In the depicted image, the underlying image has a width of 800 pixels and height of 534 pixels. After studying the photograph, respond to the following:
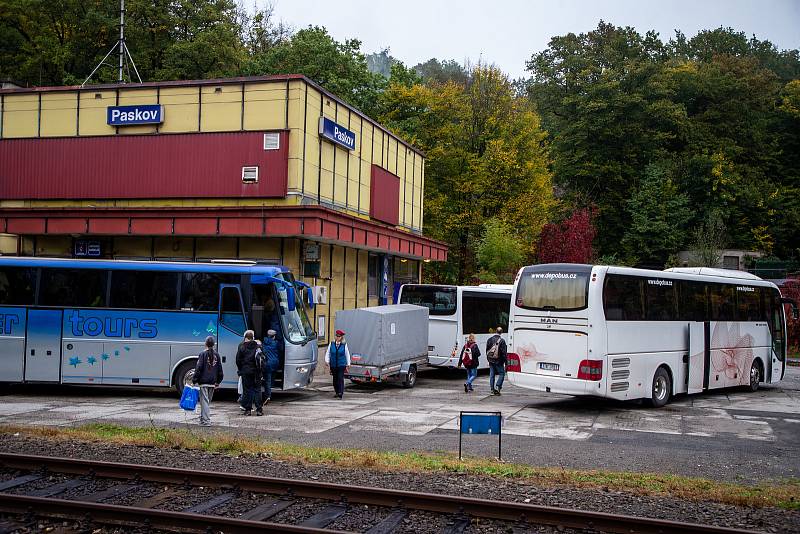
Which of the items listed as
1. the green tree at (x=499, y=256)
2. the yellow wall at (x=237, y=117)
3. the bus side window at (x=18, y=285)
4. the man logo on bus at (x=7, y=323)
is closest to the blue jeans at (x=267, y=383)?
the bus side window at (x=18, y=285)

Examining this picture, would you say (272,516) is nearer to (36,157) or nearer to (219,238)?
(219,238)

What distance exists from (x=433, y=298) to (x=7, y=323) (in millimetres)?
13960

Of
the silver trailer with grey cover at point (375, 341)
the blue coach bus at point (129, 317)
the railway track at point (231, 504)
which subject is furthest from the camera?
the silver trailer with grey cover at point (375, 341)

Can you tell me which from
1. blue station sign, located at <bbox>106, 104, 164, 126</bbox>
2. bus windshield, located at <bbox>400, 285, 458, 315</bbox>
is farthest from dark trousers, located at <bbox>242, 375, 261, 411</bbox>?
blue station sign, located at <bbox>106, 104, 164, 126</bbox>

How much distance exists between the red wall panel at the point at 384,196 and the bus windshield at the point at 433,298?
5719 millimetres

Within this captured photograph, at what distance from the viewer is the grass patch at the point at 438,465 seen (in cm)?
1012

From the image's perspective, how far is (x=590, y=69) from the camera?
193 ft

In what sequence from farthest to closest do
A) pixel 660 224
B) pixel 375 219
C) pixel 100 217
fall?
1. pixel 660 224
2. pixel 375 219
3. pixel 100 217

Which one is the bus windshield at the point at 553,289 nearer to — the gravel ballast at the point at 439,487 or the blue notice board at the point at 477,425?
the blue notice board at the point at 477,425

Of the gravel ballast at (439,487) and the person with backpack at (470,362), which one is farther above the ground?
the person with backpack at (470,362)

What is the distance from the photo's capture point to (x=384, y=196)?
1324 inches

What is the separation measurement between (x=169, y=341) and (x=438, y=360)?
11.0 metres

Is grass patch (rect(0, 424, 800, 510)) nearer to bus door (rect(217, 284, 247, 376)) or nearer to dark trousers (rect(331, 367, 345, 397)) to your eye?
bus door (rect(217, 284, 247, 376))

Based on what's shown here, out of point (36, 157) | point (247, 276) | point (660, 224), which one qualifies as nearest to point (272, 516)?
point (247, 276)
